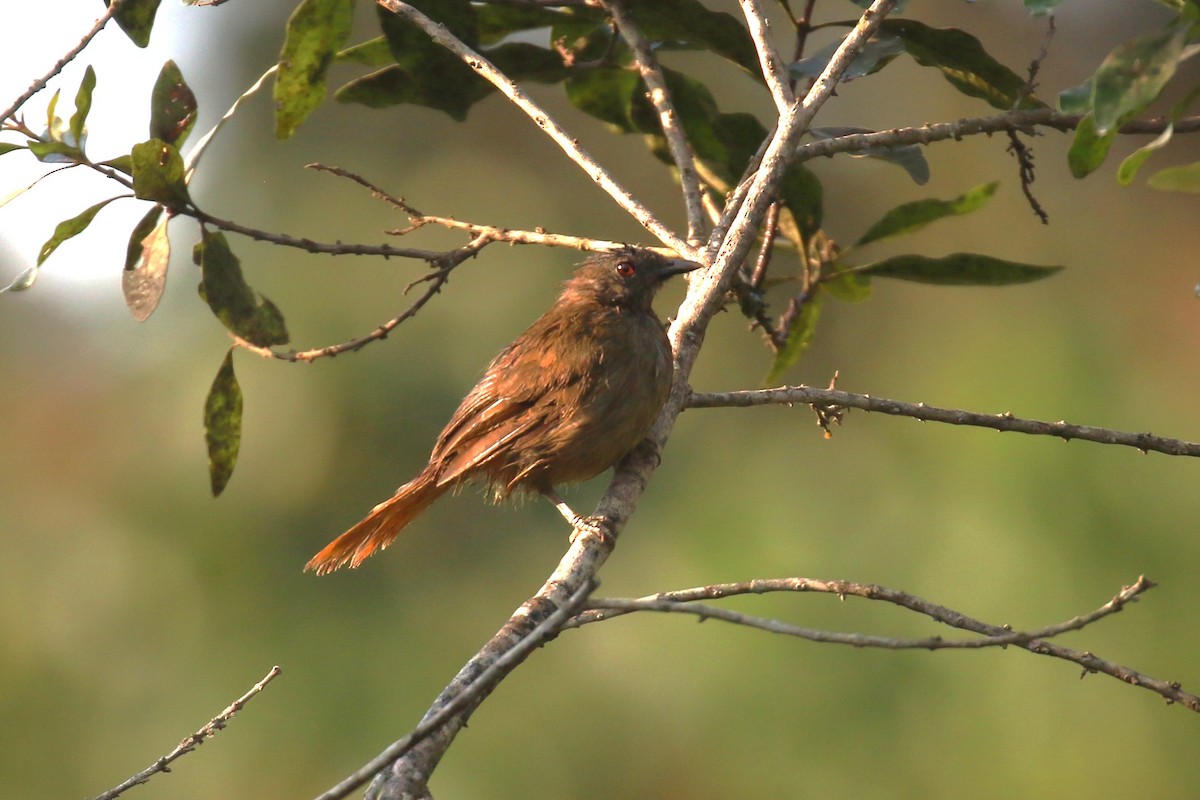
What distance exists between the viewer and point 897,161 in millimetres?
3361

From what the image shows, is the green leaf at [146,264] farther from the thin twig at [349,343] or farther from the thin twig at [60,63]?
the thin twig at [60,63]

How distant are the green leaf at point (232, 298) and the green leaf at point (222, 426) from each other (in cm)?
9

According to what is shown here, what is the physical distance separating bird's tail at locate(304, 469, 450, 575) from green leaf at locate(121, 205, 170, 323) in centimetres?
100

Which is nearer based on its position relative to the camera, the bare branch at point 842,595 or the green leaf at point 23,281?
the bare branch at point 842,595

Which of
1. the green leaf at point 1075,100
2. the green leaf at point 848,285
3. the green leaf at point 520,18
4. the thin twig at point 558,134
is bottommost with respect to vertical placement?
the green leaf at point 1075,100

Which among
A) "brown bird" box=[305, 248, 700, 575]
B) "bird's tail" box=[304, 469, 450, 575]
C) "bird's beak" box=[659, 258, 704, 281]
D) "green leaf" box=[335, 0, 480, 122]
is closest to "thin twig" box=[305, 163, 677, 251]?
"green leaf" box=[335, 0, 480, 122]

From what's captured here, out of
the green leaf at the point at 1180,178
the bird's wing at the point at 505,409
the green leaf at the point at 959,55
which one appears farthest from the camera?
the bird's wing at the point at 505,409

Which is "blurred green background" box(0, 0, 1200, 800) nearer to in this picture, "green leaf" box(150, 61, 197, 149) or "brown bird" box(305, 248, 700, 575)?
"brown bird" box(305, 248, 700, 575)

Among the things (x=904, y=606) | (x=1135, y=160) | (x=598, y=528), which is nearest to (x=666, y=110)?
(x=598, y=528)

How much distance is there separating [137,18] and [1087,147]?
2277 millimetres

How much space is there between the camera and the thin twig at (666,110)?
121 inches

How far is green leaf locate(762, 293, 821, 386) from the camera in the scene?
11.8 ft

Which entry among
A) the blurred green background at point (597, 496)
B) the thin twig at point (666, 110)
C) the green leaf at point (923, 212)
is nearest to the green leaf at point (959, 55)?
the green leaf at point (923, 212)

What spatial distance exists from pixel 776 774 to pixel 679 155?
595 cm
